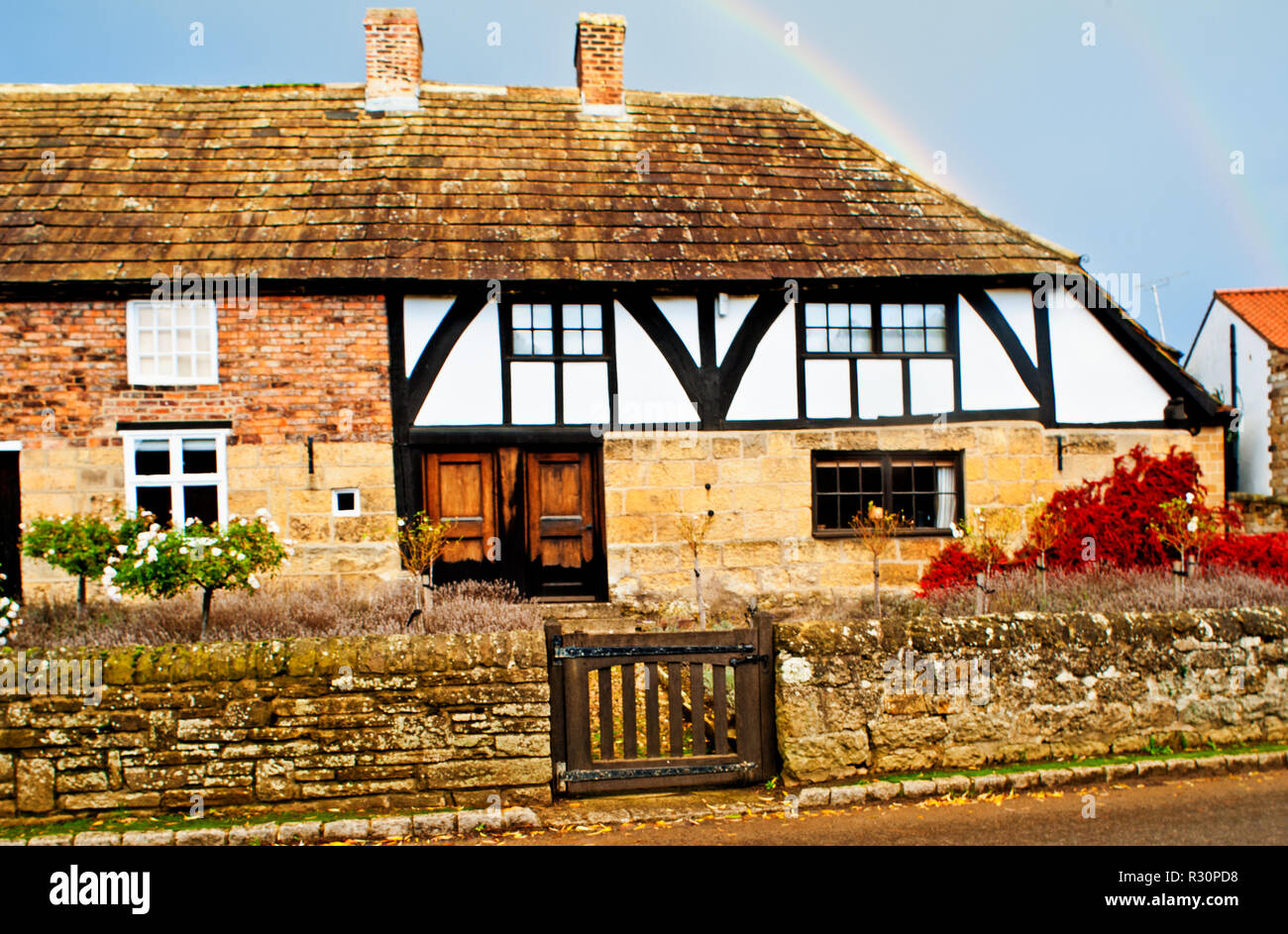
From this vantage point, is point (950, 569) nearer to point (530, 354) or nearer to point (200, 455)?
point (530, 354)

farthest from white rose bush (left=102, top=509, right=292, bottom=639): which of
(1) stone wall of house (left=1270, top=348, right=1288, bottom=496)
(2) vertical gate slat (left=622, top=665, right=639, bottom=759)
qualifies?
(1) stone wall of house (left=1270, top=348, right=1288, bottom=496)

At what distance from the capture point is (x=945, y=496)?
11.0 metres

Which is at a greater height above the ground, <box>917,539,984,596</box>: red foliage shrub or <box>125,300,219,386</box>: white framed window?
<box>125,300,219,386</box>: white framed window

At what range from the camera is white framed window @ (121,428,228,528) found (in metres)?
9.84

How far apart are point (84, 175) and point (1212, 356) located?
2472 cm

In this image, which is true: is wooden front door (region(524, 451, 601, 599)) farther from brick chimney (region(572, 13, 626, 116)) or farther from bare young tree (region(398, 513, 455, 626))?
brick chimney (region(572, 13, 626, 116))

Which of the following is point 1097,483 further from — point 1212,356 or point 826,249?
point 1212,356

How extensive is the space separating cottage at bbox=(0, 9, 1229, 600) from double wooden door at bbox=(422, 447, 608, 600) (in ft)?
0.12

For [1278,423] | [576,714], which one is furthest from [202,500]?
[1278,423]

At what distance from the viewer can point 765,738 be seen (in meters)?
5.84

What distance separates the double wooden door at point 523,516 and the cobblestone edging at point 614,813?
5029 mm

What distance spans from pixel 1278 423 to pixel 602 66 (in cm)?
1626

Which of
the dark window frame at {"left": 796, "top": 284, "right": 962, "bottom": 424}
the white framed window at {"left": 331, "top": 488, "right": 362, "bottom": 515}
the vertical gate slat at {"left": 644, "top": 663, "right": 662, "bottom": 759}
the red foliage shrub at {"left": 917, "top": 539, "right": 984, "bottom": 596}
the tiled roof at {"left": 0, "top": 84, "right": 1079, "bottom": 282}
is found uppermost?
the tiled roof at {"left": 0, "top": 84, "right": 1079, "bottom": 282}

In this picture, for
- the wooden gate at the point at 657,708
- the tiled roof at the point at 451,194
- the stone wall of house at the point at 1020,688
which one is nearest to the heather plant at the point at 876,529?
the tiled roof at the point at 451,194
